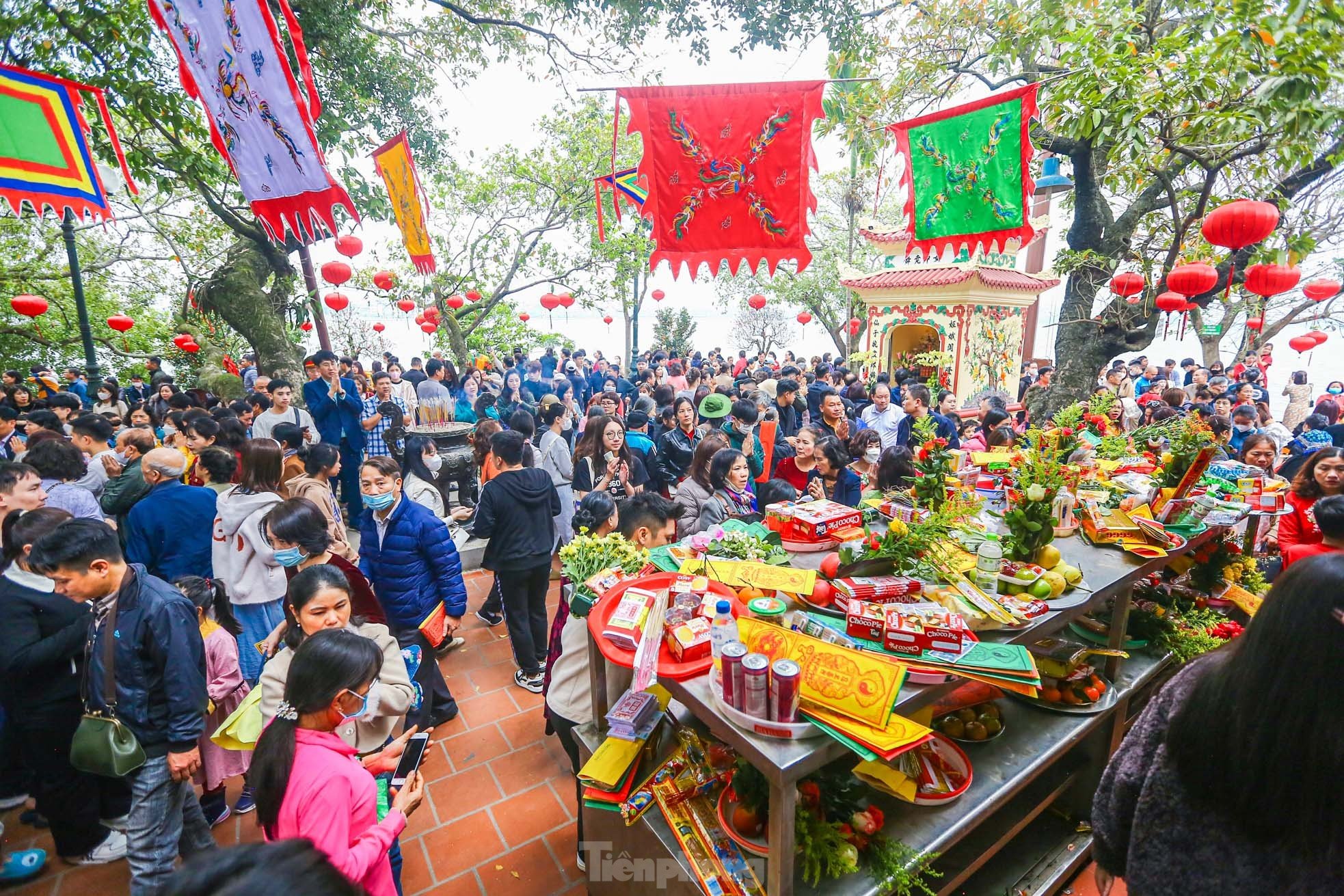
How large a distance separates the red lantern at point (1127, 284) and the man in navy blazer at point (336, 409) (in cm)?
908

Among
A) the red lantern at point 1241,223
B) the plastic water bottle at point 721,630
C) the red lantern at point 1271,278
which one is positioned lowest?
the plastic water bottle at point 721,630

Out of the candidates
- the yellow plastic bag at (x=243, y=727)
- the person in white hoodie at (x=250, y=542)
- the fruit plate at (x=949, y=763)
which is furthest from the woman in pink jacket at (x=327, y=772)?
the person in white hoodie at (x=250, y=542)

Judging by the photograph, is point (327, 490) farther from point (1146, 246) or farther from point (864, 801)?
point (1146, 246)

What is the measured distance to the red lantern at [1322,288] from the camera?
931 cm

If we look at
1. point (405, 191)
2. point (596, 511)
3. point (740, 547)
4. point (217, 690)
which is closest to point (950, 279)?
point (405, 191)

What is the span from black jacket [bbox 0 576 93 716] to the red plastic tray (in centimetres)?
221

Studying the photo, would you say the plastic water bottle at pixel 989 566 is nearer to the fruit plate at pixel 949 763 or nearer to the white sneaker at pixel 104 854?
the fruit plate at pixel 949 763

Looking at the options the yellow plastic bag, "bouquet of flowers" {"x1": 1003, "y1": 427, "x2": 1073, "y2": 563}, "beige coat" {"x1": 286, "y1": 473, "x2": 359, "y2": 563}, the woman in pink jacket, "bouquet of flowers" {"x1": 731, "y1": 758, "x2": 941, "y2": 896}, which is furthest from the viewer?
"beige coat" {"x1": 286, "y1": 473, "x2": 359, "y2": 563}

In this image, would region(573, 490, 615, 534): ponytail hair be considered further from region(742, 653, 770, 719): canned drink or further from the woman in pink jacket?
region(742, 653, 770, 719): canned drink

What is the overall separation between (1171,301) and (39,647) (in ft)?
31.1

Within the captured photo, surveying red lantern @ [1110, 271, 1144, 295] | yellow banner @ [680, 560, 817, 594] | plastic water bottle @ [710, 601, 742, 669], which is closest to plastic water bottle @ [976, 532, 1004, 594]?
yellow banner @ [680, 560, 817, 594]

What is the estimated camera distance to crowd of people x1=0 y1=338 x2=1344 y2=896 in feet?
6.58

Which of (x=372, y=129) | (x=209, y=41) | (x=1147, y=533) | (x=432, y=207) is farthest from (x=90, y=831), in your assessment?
(x=432, y=207)

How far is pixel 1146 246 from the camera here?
265 inches
